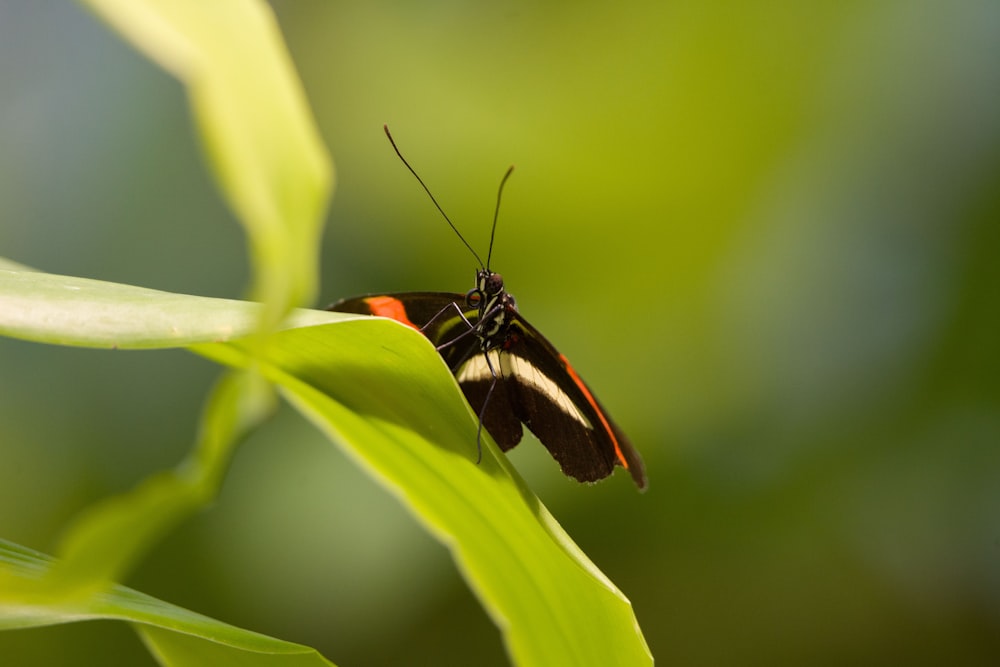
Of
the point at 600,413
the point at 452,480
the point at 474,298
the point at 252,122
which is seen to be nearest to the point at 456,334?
the point at 474,298

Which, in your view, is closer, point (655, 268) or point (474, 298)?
point (474, 298)

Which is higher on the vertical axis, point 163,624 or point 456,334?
point 456,334

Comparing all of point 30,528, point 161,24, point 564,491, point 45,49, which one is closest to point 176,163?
point 45,49

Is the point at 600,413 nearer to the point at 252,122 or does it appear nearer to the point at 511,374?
the point at 511,374

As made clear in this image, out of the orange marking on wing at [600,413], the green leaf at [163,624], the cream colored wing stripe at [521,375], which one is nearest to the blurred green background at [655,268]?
the cream colored wing stripe at [521,375]

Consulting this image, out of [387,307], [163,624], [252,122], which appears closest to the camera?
[252,122]

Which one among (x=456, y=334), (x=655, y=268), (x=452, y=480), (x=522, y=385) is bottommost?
(x=452, y=480)

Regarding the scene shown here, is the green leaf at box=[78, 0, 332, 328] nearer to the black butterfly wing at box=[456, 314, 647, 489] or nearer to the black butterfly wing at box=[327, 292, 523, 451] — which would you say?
the black butterfly wing at box=[456, 314, 647, 489]
